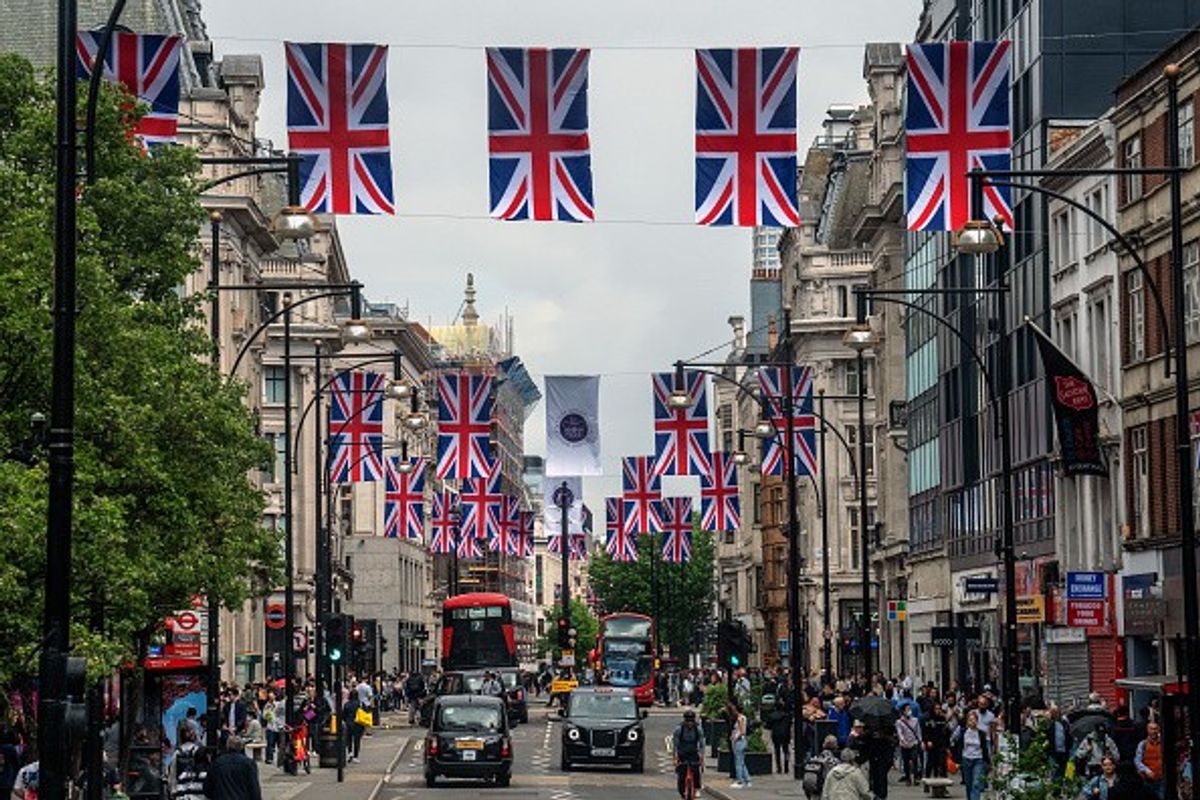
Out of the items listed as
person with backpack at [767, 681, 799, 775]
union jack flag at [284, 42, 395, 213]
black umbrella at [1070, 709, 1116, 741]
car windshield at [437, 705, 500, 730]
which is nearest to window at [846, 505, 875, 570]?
person with backpack at [767, 681, 799, 775]

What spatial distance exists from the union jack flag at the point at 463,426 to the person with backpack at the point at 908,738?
26388 mm

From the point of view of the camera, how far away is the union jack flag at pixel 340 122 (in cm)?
3897

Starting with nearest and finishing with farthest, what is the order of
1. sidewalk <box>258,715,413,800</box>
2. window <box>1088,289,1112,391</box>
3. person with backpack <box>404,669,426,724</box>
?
sidewalk <box>258,715,413,800</box>
window <box>1088,289,1112,391</box>
person with backpack <box>404,669,426,724</box>

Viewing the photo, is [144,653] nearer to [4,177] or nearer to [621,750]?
[4,177]

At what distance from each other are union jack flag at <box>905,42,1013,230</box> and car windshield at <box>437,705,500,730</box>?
19.2 meters

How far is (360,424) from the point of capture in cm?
7775

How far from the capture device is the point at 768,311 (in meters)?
189

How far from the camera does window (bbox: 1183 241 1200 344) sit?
52375 mm

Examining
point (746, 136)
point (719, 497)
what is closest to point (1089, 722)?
point (746, 136)

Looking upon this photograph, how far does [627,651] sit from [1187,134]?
57.8 m

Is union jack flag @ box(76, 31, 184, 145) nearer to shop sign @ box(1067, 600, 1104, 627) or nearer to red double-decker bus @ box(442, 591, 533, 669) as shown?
shop sign @ box(1067, 600, 1104, 627)

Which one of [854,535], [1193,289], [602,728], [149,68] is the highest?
[149,68]

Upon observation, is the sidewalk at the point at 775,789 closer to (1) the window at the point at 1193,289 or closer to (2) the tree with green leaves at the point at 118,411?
(1) the window at the point at 1193,289

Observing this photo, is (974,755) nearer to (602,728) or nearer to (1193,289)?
(1193,289)
